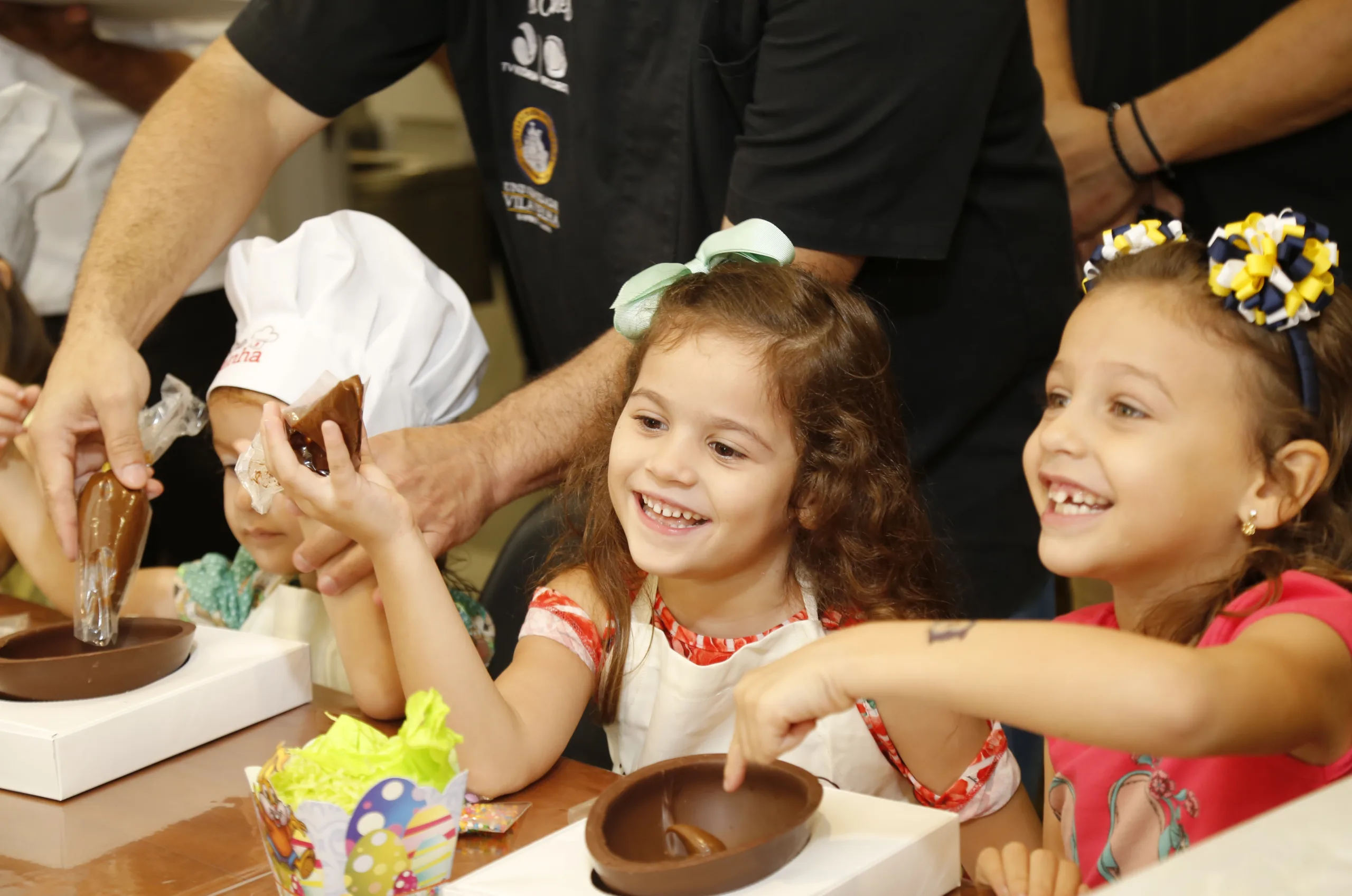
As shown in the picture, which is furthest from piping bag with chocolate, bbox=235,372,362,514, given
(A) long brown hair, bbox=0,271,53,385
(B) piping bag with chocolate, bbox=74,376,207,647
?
(A) long brown hair, bbox=0,271,53,385

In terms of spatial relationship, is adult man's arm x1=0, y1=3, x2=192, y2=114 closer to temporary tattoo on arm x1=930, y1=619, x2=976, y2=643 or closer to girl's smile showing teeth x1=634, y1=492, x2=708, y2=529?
girl's smile showing teeth x1=634, y1=492, x2=708, y2=529

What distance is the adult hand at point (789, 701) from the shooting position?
899 mm

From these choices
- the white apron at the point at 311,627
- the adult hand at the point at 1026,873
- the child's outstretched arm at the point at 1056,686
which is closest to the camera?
the child's outstretched arm at the point at 1056,686

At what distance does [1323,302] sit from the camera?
3.82 ft

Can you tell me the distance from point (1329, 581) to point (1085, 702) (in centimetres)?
34

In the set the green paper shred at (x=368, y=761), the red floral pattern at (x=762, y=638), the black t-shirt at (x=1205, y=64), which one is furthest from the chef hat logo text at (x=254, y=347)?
the black t-shirt at (x=1205, y=64)

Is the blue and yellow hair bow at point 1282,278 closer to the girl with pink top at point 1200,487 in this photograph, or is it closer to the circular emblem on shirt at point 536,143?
the girl with pink top at point 1200,487

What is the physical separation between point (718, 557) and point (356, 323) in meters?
0.63

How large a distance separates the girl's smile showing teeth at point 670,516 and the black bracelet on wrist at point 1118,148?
Result: 106 centimetres

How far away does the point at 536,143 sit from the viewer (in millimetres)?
1911

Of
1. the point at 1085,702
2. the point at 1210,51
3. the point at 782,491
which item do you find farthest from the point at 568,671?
the point at 1210,51

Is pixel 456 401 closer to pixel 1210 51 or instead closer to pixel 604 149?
pixel 604 149

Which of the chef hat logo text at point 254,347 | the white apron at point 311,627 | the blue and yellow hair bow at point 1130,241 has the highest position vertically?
the blue and yellow hair bow at point 1130,241

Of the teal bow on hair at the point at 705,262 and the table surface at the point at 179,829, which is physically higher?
the teal bow on hair at the point at 705,262
